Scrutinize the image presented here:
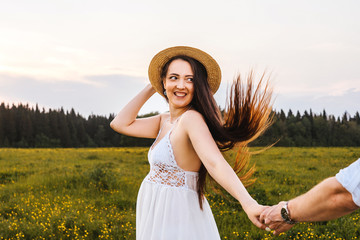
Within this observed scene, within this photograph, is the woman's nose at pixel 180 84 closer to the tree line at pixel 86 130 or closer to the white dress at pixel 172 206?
the white dress at pixel 172 206

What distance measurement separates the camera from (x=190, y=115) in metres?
2.37

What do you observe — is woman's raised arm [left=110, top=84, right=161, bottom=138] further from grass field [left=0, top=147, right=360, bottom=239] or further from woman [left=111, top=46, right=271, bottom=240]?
grass field [left=0, top=147, right=360, bottom=239]

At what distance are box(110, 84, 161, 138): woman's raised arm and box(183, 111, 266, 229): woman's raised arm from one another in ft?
2.86

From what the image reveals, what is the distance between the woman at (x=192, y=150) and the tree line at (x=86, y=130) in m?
51.5

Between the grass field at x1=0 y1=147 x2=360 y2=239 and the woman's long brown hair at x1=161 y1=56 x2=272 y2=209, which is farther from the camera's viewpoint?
the grass field at x1=0 y1=147 x2=360 y2=239

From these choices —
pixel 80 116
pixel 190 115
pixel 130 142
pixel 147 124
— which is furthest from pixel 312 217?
pixel 80 116

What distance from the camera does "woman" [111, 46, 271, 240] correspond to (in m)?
2.23

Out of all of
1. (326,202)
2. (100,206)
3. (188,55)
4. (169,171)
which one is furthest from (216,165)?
(100,206)

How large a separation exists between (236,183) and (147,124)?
131 centimetres

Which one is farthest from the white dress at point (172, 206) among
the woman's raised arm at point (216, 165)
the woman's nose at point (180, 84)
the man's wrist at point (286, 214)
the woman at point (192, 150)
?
the man's wrist at point (286, 214)

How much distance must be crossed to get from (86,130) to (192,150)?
82.6 meters

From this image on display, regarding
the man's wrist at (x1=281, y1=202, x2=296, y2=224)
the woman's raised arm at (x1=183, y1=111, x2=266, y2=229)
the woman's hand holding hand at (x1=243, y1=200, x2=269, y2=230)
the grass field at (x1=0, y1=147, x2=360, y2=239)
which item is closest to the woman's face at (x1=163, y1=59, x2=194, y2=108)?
the woman's raised arm at (x1=183, y1=111, x2=266, y2=229)

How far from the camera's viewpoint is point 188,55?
9.41 feet

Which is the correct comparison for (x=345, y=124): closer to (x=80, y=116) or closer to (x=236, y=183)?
(x=80, y=116)
